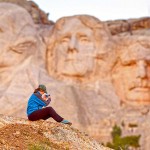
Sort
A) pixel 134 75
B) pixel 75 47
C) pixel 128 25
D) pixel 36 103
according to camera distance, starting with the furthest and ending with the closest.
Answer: pixel 128 25
pixel 75 47
pixel 134 75
pixel 36 103

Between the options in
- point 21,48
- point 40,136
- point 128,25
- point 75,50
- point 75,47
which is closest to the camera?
point 40,136

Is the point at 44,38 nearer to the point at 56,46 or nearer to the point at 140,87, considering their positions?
the point at 56,46

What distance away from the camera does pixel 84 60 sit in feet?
109

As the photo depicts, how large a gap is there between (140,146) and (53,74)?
7208mm

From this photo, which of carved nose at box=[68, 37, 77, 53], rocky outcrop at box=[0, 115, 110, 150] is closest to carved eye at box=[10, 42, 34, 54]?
carved nose at box=[68, 37, 77, 53]

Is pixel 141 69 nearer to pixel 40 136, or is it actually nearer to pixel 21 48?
pixel 21 48

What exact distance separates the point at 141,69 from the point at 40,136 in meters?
21.7

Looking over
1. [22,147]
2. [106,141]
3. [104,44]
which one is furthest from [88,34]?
[22,147]

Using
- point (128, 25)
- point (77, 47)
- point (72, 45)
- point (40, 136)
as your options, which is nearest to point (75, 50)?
point (77, 47)

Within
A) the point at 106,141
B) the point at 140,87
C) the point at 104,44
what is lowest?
the point at 106,141

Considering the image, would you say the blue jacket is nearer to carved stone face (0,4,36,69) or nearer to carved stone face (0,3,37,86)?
carved stone face (0,3,37,86)

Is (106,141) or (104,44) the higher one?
(104,44)

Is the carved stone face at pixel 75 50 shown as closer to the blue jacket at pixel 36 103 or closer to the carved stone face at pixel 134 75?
the carved stone face at pixel 134 75

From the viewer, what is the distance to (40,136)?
11.4 m
